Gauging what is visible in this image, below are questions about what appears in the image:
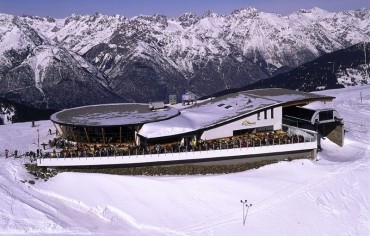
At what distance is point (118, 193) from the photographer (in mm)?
49750

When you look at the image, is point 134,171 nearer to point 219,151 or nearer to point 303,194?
point 219,151

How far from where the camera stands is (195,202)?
48.2 m

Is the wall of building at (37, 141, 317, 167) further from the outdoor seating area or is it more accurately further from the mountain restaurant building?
the outdoor seating area

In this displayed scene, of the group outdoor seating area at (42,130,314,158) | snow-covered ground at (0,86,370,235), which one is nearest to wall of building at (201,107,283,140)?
outdoor seating area at (42,130,314,158)

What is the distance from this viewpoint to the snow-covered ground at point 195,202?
43.6 meters

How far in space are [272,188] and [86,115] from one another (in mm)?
28627

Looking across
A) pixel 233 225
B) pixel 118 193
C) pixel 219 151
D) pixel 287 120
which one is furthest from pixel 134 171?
pixel 287 120

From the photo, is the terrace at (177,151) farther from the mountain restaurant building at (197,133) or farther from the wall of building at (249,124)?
the wall of building at (249,124)

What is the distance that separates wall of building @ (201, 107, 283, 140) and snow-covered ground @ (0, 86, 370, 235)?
7342 millimetres

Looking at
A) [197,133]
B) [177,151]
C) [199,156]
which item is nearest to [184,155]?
[177,151]

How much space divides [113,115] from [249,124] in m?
18.9

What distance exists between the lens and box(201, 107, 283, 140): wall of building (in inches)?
2411

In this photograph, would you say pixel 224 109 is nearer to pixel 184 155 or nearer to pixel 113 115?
pixel 184 155

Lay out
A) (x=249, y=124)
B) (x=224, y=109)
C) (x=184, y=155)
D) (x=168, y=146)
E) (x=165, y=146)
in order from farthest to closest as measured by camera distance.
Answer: (x=224, y=109), (x=249, y=124), (x=165, y=146), (x=168, y=146), (x=184, y=155)
